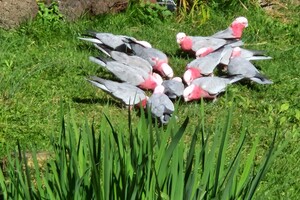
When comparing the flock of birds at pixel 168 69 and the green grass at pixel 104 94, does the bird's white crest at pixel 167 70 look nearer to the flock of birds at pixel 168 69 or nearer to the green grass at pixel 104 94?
the flock of birds at pixel 168 69

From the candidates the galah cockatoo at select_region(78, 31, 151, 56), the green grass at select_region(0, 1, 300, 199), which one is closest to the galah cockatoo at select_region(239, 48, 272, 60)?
the green grass at select_region(0, 1, 300, 199)

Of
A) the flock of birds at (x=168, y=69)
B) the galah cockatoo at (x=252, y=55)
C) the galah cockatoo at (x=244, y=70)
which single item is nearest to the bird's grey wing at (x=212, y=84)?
the flock of birds at (x=168, y=69)

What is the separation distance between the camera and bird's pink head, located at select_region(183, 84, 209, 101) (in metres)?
5.43

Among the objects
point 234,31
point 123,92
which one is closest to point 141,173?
point 123,92

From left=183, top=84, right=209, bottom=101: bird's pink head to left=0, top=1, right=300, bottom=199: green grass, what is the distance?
2.2 inches

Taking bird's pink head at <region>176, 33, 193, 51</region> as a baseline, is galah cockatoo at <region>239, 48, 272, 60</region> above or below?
below

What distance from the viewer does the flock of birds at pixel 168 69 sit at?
523cm

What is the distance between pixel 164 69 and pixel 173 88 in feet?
1.53

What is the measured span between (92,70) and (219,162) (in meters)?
3.47

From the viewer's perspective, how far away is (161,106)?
5.01 metres

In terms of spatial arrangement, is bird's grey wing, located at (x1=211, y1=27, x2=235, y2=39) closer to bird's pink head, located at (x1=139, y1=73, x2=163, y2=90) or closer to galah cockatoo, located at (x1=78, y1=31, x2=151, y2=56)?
galah cockatoo, located at (x1=78, y1=31, x2=151, y2=56)

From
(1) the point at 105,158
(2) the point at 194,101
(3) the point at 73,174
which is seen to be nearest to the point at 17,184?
(3) the point at 73,174

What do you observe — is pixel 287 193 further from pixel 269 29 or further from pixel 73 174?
pixel 269 29

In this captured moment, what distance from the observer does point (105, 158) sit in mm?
2381
